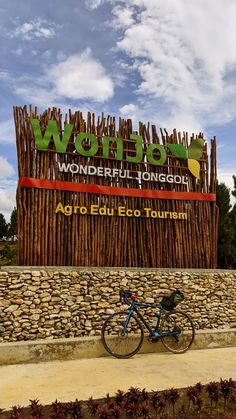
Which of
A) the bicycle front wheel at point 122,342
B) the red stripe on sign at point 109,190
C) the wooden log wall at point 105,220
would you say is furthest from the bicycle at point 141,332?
the red stripe on sign at point 109,190

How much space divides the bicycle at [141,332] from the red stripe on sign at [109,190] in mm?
2178

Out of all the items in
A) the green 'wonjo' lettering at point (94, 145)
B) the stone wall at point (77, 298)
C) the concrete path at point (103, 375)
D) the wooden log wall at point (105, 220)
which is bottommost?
the concrete path at point (103, 375)

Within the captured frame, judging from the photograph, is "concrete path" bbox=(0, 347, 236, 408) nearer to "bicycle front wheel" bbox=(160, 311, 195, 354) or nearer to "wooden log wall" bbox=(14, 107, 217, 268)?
"bicycle front wheel" bbox=(160, 311, 195, 354)

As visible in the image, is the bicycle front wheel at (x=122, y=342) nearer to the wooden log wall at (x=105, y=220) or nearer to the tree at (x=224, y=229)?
the wooden log wall at (x=105, y=220)

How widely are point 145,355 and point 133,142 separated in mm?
4060

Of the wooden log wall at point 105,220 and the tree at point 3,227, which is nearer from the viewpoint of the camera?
the wooden log wall at point 105,220

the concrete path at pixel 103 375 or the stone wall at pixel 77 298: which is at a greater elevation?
the stone wall at pixel 77 298

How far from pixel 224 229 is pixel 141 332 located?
815cm

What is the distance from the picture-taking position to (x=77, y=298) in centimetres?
654

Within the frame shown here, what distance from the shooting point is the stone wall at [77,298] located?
6.17 m

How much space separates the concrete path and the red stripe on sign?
3050 millimetres

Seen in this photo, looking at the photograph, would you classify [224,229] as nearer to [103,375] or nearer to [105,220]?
[105,220]

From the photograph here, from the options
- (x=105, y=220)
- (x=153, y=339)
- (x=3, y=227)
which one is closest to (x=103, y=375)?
(x=153, y=339)

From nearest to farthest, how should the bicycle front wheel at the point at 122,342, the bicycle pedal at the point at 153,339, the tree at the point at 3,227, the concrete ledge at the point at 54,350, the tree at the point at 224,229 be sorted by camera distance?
the concrete ledge at the point at 54,350 → the bicycle front wheel at the point at 122,342 → the bicycle pedal at the point at 153,339 → the tree at the point at 224,229 → the tree at the point at 3,227
